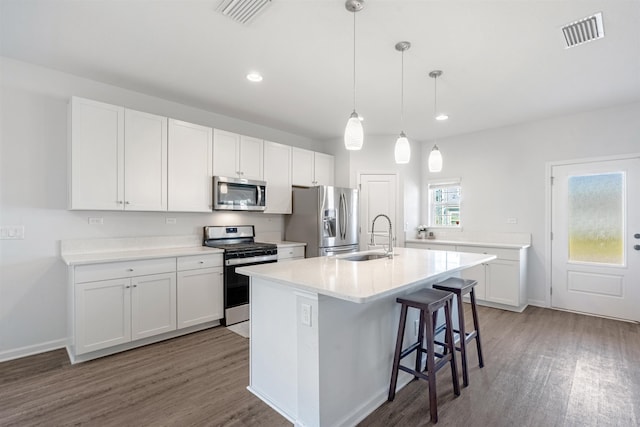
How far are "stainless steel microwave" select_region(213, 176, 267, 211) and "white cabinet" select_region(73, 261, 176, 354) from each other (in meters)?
1.06

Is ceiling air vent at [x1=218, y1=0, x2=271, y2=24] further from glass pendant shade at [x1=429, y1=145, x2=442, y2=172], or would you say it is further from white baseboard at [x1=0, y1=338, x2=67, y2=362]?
white baseboard at [x1=0, y1=338, x2=67, y2=362]

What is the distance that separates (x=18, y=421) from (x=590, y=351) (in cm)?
459

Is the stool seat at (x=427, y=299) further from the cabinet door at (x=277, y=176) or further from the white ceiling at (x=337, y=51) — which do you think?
the cabinet door at (x=277, y=176)

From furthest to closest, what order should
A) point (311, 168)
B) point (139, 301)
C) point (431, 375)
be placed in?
point (311, 168)
point (139, 301)
point (431, 375)

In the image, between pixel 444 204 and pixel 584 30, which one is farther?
pixel 444 204

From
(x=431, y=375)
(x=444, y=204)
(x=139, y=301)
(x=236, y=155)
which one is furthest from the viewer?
(x=444, y=204)

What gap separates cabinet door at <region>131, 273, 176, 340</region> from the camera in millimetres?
2990

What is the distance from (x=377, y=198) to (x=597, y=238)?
2961mm

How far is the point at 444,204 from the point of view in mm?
5539

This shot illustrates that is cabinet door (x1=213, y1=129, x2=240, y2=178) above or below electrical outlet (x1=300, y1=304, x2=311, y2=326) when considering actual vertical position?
above

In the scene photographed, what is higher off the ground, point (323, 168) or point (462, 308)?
point (323, 168)

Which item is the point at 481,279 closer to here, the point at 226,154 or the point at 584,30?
the point at 584,30

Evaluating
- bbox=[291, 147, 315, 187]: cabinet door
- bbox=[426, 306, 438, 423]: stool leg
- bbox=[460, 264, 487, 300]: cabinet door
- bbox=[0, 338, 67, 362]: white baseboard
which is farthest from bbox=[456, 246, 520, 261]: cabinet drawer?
bbox=[0, 338, 67, 362]: white baseboard

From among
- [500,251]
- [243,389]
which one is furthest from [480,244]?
[243,389]
